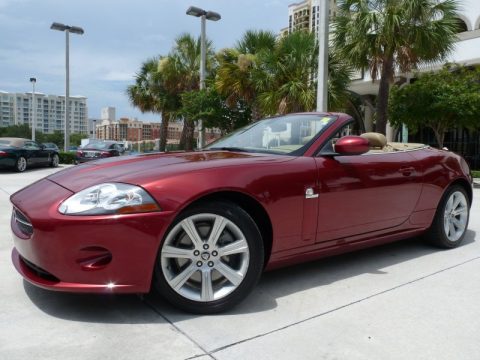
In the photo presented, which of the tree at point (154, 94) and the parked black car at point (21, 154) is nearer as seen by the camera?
the parked black car at point (21, 154)

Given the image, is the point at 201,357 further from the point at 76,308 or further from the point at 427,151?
the point at 427,151

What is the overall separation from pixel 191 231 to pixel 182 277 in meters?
0.27

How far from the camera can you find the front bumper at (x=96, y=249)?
7.73 feet

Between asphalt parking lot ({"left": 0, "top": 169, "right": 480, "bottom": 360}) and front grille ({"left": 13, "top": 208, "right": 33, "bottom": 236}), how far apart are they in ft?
1.59

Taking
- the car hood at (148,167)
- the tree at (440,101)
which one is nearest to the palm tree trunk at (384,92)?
the tree at (440,101)

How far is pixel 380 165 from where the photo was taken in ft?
11.7

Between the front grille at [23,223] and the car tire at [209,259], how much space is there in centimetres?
76

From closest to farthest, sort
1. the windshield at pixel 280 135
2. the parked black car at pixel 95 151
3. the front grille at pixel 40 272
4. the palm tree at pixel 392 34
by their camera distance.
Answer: the front grille at pixel 40 272, the windshield at pixel 280 135, the palm tree at pixel 392 34, the parked black car at pixel 95 151

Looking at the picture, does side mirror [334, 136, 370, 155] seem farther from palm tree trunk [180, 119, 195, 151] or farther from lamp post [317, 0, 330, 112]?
palm tree trunk [180, 119, 195, 151]

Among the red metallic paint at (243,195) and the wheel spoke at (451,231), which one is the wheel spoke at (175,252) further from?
the wheel spoke at (451,231)

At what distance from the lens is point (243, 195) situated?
109 inches

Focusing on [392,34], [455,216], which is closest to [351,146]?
[455,216]

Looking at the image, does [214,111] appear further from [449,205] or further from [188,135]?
[449,205]

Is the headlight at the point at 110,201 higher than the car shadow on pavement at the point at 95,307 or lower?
higher
